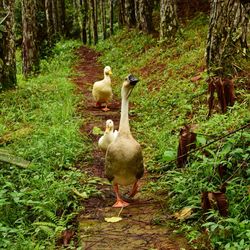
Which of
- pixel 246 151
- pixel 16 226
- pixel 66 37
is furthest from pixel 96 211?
pixel 66 37

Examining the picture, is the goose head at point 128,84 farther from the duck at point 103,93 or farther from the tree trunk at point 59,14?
the tree trunk at point 59,14

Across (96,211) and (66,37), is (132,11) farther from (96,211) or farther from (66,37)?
(96,211)

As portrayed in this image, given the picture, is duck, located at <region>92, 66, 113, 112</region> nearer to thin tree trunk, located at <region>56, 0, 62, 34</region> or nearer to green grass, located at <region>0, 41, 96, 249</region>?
green grass, located at <region>0, 41, 96, 249</region>

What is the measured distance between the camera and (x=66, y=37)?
33219 mm

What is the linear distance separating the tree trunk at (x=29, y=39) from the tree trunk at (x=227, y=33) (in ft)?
28.0

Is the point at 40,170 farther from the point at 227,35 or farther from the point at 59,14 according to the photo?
the point at 59,14

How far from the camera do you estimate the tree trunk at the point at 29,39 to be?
16266mm

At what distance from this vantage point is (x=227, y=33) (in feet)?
30.4

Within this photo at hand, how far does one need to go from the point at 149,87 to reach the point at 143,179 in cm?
620

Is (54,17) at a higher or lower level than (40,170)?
lower

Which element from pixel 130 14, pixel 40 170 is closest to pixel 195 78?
pixel 40 170

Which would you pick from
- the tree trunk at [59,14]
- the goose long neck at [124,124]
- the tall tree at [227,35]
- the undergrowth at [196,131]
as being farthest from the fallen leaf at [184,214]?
the tree trunk at [59,14]

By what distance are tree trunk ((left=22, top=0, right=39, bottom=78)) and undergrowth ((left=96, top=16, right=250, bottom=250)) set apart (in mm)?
3109

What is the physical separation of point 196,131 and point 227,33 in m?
3.06
